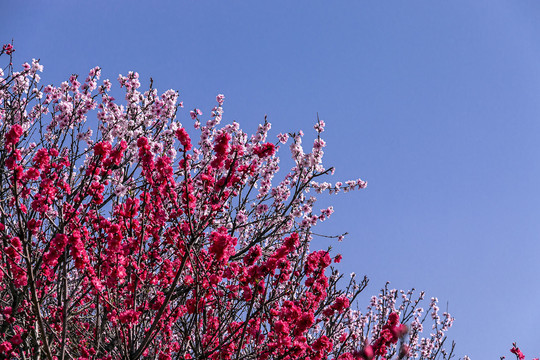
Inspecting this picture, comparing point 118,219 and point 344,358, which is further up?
point 118,219

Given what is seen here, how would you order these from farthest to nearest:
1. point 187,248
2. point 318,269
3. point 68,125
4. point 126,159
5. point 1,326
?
point 68,125 < point 126,159 < point 1,326 < point 318,269 < point 187,248

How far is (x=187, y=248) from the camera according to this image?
13.0 ft

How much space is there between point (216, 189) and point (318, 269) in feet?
5.79

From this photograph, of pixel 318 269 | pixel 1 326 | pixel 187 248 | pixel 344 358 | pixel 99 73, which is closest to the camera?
pixel 187 248

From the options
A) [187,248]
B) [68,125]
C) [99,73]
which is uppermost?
[99,73]

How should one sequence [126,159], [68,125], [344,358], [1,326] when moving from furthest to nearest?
[68,125] < [126,159] < [1,326] < [344,358]

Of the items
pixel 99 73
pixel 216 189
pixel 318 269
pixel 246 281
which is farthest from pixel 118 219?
pixel 99 73

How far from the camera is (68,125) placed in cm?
795

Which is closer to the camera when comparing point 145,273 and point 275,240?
point 145,273

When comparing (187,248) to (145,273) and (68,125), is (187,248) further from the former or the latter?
(68,125)

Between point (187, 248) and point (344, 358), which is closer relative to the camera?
point (187, 248)

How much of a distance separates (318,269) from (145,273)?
7.63ft

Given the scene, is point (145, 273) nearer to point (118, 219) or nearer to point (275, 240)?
point (118, 219)

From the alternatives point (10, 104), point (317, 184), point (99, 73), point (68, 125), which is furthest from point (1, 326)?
point (317, 184)
